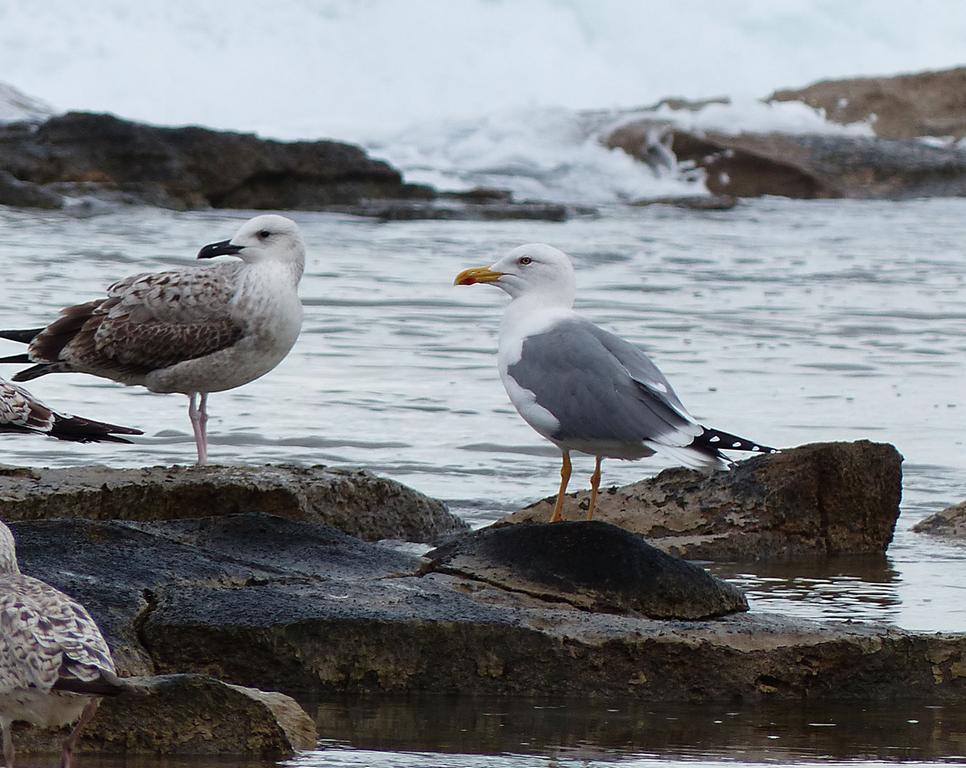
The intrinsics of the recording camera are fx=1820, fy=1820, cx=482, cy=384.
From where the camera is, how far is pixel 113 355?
709cm

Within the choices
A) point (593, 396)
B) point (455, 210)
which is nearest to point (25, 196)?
point (455, 210)

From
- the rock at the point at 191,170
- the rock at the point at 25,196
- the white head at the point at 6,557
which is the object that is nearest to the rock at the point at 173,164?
the rock at the point at 191,170

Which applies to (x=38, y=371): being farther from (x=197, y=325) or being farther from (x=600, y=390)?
(x=600, y=390)

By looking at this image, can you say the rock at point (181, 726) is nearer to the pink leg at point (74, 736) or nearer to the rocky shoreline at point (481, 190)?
the pink leg at point (74, 736)

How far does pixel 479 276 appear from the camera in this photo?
6.55 meters

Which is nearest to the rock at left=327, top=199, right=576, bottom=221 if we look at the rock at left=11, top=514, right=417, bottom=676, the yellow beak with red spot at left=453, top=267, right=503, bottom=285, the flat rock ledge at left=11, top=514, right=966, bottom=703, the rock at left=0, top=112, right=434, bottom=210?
the rock at left=0, top=112, right=434, bottom=210

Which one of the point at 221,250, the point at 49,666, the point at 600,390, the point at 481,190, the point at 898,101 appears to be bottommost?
the point at 49,666

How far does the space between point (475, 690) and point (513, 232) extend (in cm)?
1537

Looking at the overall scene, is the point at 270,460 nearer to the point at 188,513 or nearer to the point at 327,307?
the point at 188,513

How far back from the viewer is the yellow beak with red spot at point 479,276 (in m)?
6.45

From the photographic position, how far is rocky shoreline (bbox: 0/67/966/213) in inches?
809

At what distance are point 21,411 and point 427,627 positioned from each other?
76.4 inches

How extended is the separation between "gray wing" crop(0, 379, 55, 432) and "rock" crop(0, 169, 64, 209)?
13.5 meters

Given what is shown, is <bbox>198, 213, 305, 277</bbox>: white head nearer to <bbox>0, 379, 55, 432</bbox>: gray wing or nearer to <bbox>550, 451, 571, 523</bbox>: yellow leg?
<bbox>0, 379, 55, 432</bbox>: gray wing
